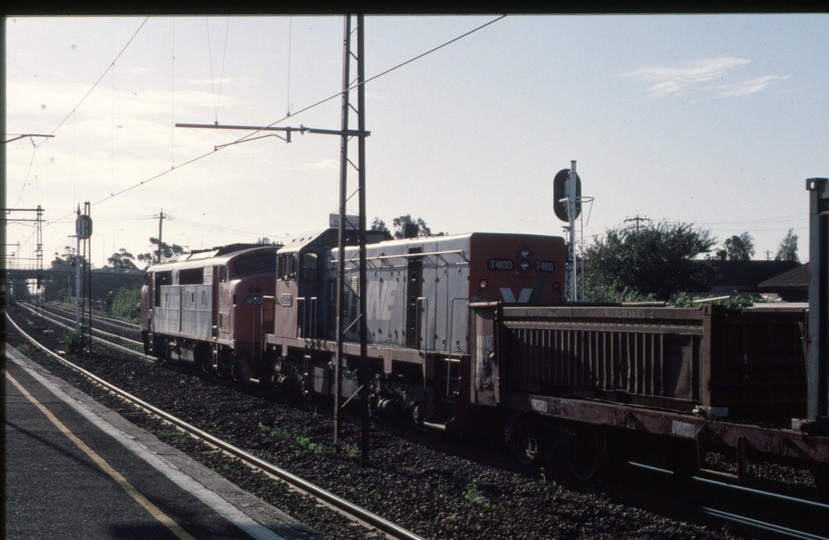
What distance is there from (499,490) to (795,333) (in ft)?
13.3

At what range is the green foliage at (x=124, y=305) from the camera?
77.5 meters

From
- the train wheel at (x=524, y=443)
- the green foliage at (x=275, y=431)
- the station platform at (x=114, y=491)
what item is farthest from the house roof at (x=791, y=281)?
the station platform at (x=114, y=491)

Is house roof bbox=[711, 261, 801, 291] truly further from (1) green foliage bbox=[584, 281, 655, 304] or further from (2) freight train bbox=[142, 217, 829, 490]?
(2) freight train bbox=[142, 217, 829, 490]

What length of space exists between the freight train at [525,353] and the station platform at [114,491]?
12.5 ft

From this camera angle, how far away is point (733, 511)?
8.65m

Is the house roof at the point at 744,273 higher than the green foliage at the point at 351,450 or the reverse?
higher

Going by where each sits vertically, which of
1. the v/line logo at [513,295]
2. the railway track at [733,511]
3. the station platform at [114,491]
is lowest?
the station platform at [114,491]

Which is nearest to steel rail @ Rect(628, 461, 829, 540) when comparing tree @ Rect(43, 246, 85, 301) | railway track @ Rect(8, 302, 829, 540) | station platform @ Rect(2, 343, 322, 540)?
railway track @ Rect(8, 302, 829, 540)

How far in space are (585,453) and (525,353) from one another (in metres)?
1.62

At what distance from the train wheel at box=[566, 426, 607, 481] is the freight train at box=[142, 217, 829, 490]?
0.02 metres

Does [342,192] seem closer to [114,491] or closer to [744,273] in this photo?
[114,491]

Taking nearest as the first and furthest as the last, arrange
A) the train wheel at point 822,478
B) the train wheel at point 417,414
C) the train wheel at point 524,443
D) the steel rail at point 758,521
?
the steel rail at point 758,521 < the train wheel at point 822,478 < the train wheel at point 524,443 < the train wheel at point 417,414

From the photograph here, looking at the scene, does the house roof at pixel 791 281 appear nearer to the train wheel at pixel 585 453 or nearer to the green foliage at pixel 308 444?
the green foliage at pixel 308 444

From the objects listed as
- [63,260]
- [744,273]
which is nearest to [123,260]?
[63,260]
